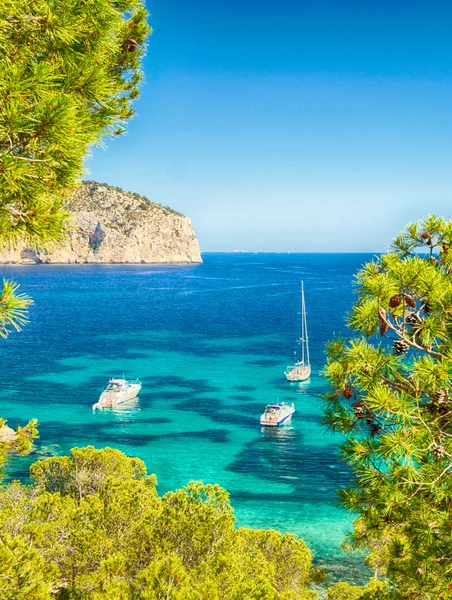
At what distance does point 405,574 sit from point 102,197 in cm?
18249

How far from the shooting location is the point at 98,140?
13.4ft

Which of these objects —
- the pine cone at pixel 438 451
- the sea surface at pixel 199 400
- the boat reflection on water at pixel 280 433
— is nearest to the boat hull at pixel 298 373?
the sea surface at pixel 199 400

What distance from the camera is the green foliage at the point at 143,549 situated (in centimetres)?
762

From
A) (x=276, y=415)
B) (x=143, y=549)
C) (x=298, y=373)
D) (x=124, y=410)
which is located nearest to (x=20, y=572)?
(x=143, y=549)

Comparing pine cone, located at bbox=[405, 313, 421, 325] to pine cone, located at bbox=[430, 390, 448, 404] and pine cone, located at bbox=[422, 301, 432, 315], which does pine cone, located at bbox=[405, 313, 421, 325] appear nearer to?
pine cone, located at bbox=[422, 301, 432, 315]

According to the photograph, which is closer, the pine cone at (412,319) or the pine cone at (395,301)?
the pine cone at (395,301)

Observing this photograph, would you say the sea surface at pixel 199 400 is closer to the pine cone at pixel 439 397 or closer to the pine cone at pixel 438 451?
the pine cone at pixel 439 397

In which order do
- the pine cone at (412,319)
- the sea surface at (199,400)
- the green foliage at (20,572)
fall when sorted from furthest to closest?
the sea surface at (199,400) < the green foliage at (20,572) < the pine cone at (412,319)

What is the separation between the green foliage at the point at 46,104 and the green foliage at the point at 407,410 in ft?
10.4

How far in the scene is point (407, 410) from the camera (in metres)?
4.54

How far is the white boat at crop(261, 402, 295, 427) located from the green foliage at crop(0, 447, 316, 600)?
19.9 meters

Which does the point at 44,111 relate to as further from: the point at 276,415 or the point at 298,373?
the point at 298,373

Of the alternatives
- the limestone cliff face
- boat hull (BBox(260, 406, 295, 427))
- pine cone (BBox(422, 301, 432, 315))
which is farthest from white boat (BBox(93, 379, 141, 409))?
the limestone cliff face

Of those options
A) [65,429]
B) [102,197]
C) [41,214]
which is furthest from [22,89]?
[102,197]
